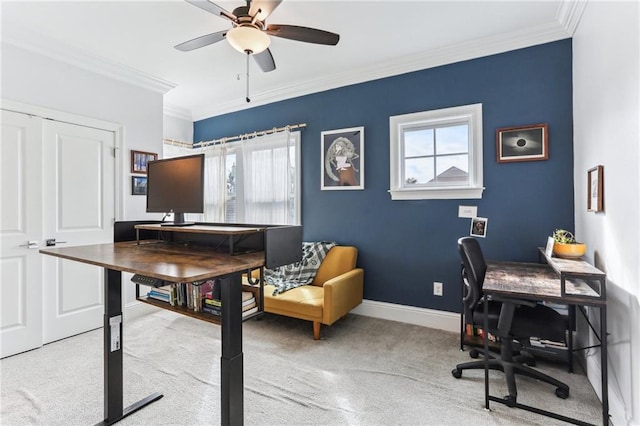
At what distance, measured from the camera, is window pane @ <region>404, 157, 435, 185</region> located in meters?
3.18

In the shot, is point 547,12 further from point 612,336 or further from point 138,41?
point 138,41

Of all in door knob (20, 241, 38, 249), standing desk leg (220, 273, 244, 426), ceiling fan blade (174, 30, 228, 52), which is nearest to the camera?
standing desk leg (220, 273, 244, 426)

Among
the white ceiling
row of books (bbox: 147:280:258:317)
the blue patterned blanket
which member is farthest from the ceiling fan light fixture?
the blue patterned blanket

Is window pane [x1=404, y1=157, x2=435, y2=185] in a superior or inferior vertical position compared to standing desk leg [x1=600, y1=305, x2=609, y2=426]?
superior

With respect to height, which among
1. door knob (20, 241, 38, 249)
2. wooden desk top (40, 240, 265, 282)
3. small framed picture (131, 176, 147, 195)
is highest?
small framed picture (131, 176, 147, 195)

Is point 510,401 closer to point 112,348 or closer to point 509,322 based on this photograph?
point 509,322

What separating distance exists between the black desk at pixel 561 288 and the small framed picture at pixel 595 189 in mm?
379

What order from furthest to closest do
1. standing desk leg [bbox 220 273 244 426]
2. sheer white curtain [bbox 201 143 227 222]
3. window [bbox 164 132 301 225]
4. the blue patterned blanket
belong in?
sheer white curtain [bbox 201 143 227 222] → window [bbox 164 132 301 225] → the blue patterned blanket → standing desk leg [bbox 220 273 244 426]

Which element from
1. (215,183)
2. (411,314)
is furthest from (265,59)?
(411,314)

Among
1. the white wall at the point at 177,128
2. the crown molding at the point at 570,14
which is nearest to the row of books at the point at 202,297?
the crown molding at the point at 570,14

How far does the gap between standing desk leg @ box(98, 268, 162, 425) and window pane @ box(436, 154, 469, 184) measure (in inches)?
111

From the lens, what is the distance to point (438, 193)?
306 cm

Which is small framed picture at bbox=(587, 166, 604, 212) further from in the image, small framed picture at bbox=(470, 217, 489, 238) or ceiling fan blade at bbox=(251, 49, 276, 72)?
ceiling fan blade at bbox=(251, 49, 276, 72)

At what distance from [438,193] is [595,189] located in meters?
1.22
